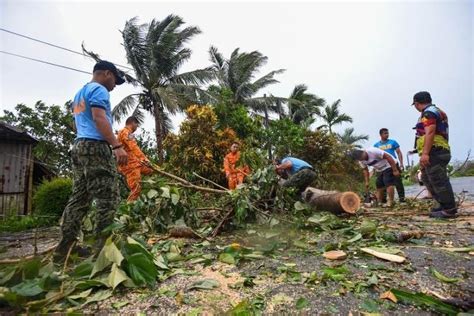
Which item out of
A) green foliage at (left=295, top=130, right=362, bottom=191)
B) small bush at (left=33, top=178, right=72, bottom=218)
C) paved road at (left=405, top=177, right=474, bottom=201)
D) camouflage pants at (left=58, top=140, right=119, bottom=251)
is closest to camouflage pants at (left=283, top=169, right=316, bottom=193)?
camouflage pants at (left=58, top=140, right=119, bottom=251)

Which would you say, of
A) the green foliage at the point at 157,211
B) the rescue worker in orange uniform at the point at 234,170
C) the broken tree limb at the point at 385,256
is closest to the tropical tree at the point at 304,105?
the rescue worker in orange uniform at the point at 234,170

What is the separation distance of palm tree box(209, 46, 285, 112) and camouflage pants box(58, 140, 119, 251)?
17.3m

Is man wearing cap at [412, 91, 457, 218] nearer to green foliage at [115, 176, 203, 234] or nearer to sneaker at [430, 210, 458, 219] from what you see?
sneaker at [430, 210, 458, 219]

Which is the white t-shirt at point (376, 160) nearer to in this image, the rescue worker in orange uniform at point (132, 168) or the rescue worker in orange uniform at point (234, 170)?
the rescue worker in orange uniform at point (234, 170)

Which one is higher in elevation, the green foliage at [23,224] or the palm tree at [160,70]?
the palm tree at [160,70]

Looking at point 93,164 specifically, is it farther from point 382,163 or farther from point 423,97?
point 382,163

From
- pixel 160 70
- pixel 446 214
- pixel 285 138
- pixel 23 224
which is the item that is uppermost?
pixel 160 70

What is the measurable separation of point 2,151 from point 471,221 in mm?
10210

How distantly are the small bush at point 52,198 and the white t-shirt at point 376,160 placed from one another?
660 centimetres

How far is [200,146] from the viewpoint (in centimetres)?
1047

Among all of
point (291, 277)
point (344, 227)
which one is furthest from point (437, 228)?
point (291, 277)

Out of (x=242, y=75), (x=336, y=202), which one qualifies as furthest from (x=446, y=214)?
(x=242, y=75)

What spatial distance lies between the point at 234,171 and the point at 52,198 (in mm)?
4376

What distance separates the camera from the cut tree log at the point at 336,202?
4.18m
